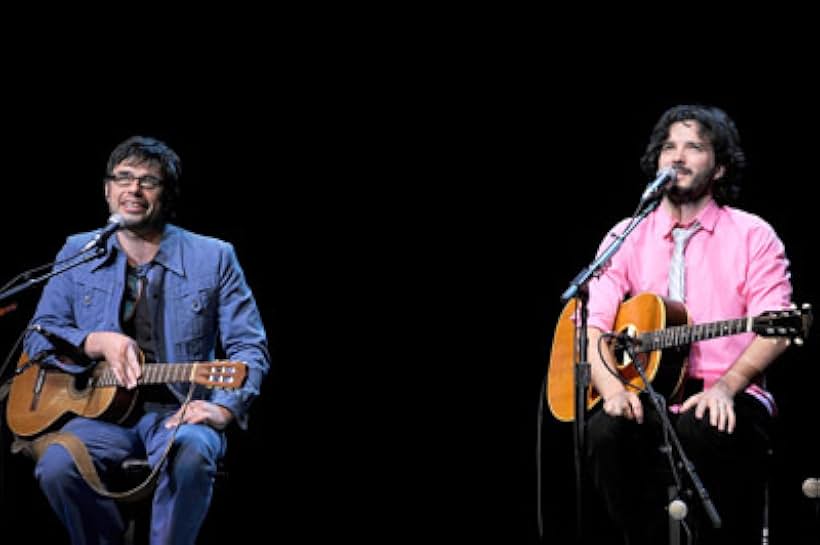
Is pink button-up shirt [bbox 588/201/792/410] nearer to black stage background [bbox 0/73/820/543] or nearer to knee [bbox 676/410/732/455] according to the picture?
knee [bbox 676/410/732/455]

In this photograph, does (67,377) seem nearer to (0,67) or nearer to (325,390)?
(325,390)

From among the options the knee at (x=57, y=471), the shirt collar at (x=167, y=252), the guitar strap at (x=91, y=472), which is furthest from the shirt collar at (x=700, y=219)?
the knee at (x=57, y=471)

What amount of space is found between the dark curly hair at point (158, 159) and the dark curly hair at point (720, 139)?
1954mm

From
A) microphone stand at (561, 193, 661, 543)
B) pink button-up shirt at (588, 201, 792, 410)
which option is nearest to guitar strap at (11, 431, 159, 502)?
microphone stand at (561, 193, 661, 543)

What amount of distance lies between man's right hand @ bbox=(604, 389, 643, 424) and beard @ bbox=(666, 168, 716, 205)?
2.70ft

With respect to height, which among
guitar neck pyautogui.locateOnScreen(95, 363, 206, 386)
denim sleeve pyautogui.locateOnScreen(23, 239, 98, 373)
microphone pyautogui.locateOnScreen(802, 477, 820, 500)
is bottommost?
microphone pyautogui.locateOnScreen(802, 477, 820, 500)

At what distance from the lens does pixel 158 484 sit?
3.63 m

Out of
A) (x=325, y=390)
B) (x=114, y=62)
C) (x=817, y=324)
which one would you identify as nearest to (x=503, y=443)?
(x=325, y=390)

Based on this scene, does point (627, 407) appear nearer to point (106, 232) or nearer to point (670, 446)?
point (670, 446)

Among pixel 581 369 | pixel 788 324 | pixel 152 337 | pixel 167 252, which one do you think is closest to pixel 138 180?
pixel 167 252

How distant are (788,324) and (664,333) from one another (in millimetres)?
430

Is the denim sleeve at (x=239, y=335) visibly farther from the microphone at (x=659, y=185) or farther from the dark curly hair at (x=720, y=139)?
the dark curly hair at (x=720, y=139)

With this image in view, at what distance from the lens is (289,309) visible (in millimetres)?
5102

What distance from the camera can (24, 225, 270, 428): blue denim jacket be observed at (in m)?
4.03
